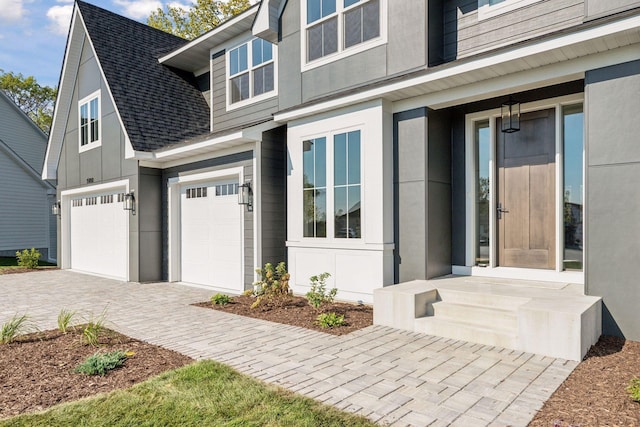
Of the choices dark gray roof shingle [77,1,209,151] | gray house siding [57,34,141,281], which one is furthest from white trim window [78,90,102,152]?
dark gray roof shingle [77,1,209,151]

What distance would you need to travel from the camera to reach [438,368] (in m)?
4.02

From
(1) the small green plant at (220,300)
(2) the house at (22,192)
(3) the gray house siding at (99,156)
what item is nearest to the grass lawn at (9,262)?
(2) the house at (22,192)

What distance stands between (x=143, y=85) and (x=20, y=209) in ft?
36.5

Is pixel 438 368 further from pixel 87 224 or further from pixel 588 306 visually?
pixel 87 224

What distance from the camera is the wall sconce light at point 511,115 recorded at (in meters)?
6.25

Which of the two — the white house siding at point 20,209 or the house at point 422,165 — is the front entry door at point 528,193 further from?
the white house siding at point 20,209

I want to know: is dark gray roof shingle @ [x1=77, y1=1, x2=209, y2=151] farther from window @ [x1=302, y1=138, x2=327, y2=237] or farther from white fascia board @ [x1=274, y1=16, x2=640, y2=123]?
white fascia board @ [x1=274, y1=16, x2=640, y2=123]

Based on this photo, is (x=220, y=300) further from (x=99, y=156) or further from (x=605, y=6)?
(x=99, y=156)

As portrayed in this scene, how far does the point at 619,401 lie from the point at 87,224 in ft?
45.3

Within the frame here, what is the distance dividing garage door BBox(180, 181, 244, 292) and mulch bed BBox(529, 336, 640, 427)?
20.6 ft

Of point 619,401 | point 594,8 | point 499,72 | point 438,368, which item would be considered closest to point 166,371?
point 438,368

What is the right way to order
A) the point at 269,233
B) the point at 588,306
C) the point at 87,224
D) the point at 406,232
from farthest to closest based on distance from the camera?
the point at 87,224 → the point at 269,233 → the point at 406,232 → the point at 588,306

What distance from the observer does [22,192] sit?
59.8 feet

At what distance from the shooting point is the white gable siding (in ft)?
63.3
